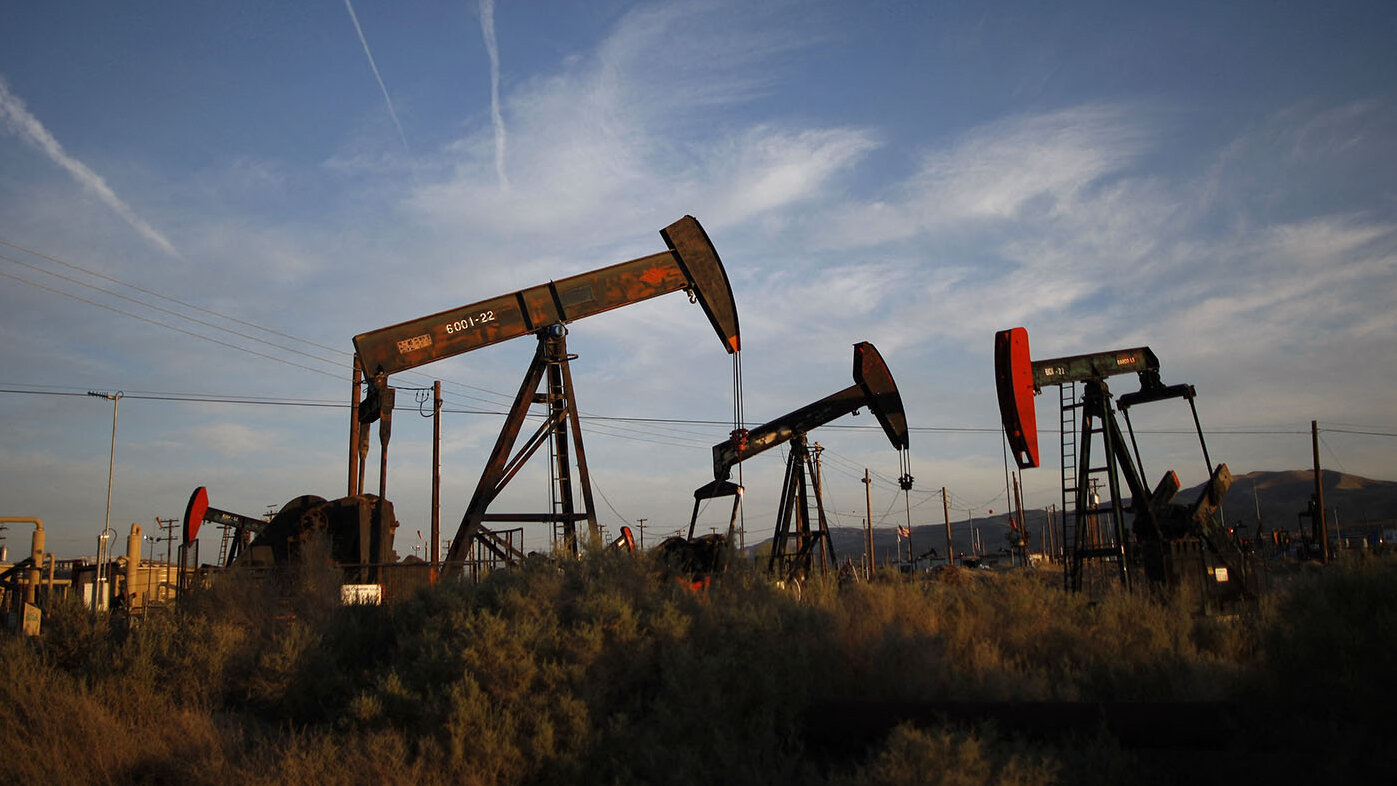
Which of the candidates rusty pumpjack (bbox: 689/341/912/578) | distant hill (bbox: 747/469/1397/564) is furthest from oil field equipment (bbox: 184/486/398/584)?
distant hill (bbox: 747/469/1397/564)

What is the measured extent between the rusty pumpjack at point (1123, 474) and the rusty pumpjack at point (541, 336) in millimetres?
5074

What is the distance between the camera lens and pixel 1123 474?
15.1 metres

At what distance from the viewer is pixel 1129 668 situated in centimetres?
630

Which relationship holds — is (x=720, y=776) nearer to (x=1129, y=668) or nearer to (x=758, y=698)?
(x=758, y=698)

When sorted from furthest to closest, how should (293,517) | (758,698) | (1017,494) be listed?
(1017,494)
(293,517)
(758,698)

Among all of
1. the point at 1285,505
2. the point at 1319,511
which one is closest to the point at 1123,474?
the point at 1319,511

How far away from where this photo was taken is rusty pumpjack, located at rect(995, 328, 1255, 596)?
40.1 ft

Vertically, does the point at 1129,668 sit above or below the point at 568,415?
below

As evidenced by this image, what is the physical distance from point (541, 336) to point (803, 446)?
5.57 metres

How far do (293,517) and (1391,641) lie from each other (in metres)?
13.9

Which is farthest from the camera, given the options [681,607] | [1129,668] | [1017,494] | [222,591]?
[1017,494]

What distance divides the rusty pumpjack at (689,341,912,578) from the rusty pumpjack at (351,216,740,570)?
104 inches

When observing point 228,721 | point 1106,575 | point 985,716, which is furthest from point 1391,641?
point 1106,575

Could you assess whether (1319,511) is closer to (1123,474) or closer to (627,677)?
(1123,474)
